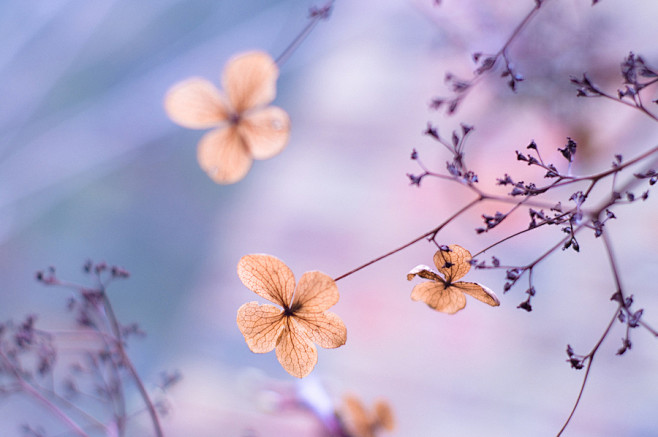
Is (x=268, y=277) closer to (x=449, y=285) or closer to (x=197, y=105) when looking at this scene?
(x=449, y=285)

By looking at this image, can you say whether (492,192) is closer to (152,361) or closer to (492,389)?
(492,389)

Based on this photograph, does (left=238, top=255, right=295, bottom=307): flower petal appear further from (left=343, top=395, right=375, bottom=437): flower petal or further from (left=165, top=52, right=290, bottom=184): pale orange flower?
(left=343, top=395, right=375, bottom=437): flower petal

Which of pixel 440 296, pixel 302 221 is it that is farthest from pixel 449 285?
pixel 302 221

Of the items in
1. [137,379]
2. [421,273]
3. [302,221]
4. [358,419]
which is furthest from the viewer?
[302,221]

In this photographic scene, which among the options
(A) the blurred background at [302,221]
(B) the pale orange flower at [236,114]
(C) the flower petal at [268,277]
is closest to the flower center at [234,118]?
(B) the pale orange flower at [236,114]

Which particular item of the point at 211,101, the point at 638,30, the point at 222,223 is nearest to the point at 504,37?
the point at 638,30

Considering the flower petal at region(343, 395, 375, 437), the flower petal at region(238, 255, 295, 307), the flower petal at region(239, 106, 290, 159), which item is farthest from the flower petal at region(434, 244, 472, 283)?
the flower petal at region(343, 395, 375, 437)
